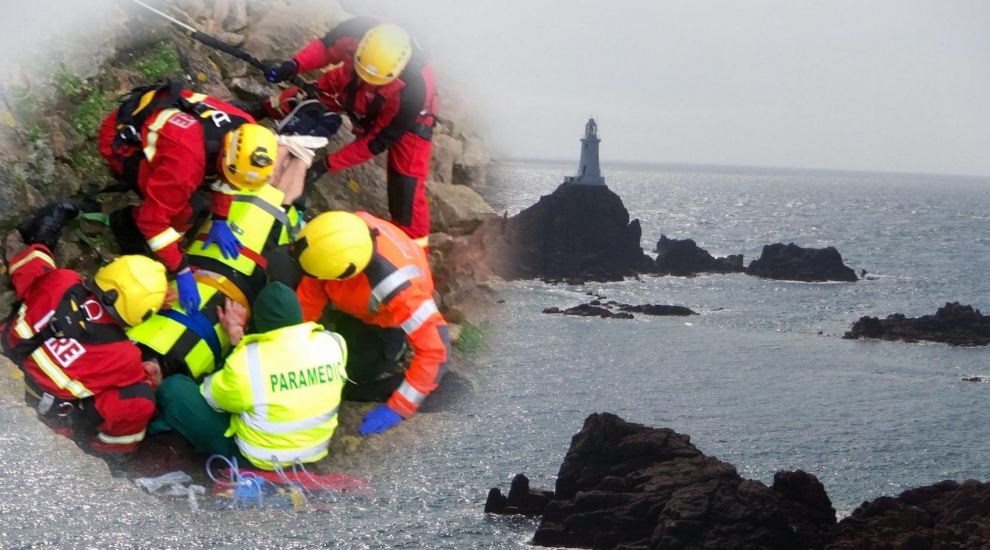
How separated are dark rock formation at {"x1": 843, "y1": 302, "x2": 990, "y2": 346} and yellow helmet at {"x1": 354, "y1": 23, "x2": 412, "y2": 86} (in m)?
94.8

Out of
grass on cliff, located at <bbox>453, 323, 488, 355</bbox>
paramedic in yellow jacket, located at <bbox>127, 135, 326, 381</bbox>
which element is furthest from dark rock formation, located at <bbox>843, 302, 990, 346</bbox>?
paramedic in yellow jacket, located at <bbox>127, 135, 326, 381</bbox>

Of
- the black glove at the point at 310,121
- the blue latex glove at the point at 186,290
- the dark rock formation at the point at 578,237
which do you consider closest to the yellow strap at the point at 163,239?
the blue latex glove at the point at 186,290

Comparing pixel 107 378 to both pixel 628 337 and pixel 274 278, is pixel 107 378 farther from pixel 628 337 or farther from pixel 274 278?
pixel 628 337

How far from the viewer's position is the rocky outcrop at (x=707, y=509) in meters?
55.2

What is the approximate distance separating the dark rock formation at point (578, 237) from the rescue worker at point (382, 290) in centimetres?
8992

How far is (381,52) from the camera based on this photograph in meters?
4.61

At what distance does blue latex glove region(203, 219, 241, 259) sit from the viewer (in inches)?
169

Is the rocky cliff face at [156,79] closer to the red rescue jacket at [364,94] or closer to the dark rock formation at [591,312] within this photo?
the red rescue jacket at [364,94]

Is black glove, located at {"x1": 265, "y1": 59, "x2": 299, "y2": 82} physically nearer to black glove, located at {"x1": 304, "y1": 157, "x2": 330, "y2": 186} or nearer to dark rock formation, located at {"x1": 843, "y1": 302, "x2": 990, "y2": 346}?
black glove, located at {"x1": 304, "y1": 157, "x2": 330, "y2": 186}

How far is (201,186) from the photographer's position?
4.26 metres

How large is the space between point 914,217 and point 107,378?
190m

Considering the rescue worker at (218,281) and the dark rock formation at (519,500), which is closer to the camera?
the rescue worker at (218,281)

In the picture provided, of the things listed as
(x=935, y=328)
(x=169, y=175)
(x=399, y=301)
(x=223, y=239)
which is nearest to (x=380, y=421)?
(x=399, y=301)

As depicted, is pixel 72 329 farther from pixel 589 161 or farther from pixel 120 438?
pixel 589 161
